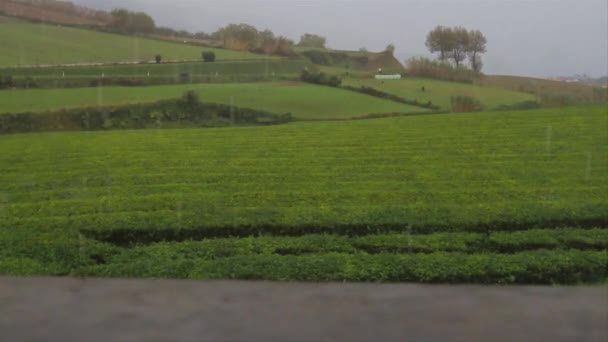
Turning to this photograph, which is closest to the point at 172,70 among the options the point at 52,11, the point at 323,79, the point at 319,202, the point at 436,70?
the point at 52,11

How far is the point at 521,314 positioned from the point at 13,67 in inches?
498

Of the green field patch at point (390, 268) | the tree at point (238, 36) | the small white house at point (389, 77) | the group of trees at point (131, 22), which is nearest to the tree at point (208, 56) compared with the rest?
the tree at point (238, 36)

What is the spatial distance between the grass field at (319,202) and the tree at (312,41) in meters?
1.80

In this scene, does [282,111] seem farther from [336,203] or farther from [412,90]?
[336,203]

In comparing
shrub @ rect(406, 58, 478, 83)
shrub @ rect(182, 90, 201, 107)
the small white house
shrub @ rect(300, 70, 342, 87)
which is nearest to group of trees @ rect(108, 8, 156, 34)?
shrub @ rect(182, 90, 201, 107)

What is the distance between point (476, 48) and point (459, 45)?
15.7 inches

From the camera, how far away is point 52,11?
51.2 feet

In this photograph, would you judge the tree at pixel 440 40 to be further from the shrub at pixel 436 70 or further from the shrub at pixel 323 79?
the shrub at pixel 323 79

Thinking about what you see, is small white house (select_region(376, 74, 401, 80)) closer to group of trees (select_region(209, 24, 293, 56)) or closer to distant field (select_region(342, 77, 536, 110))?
distant field (select_region(342, 77, 536, 110))

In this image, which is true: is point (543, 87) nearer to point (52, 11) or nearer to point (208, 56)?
point (208, 56)

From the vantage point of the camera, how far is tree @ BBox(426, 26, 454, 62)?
12.8m

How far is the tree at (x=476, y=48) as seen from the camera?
13008mm

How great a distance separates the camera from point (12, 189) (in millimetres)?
9656

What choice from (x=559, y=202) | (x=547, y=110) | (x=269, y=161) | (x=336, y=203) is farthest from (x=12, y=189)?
(x=547, y=110)
